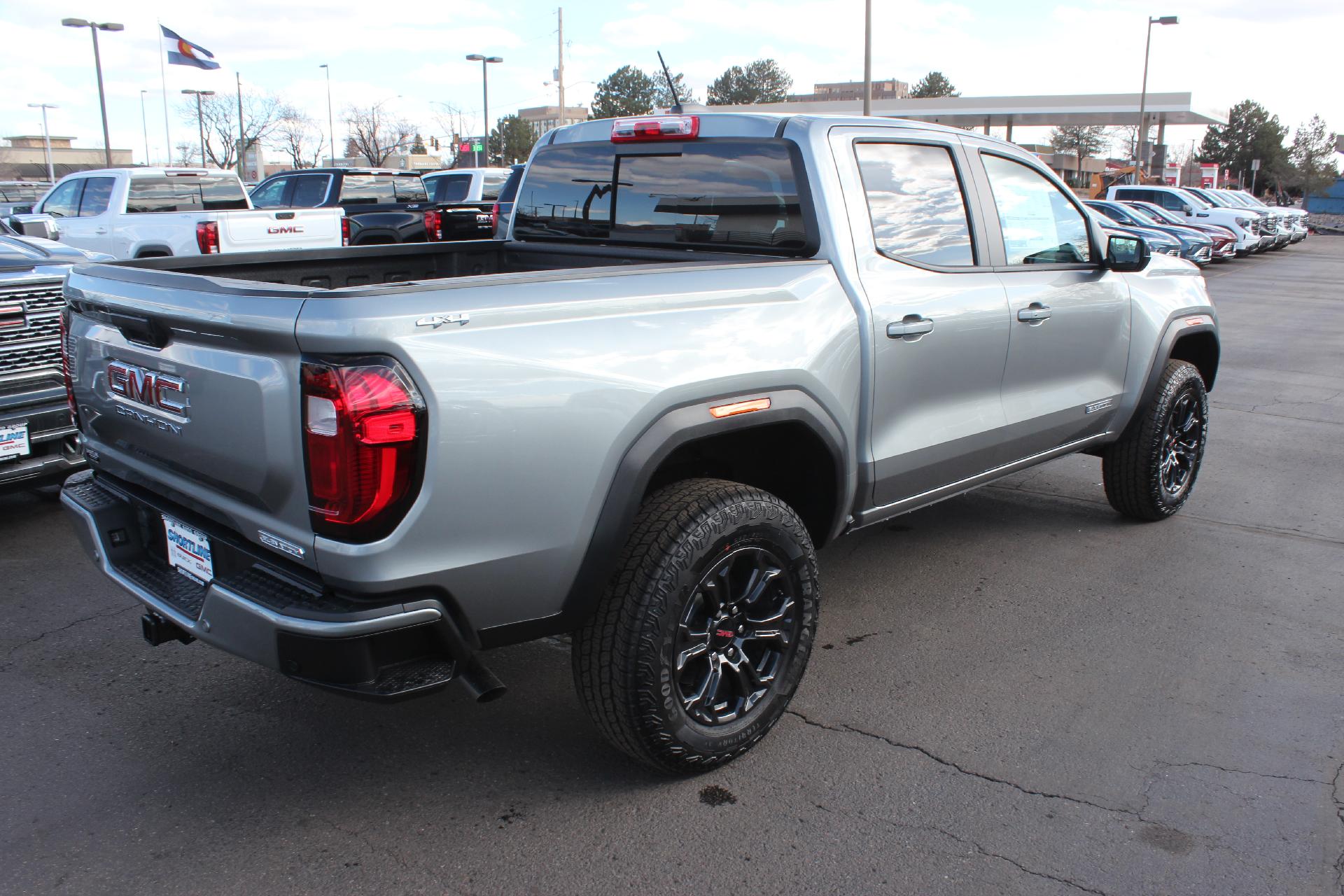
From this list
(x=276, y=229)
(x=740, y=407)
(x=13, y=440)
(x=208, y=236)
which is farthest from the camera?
(x=276, y=229)

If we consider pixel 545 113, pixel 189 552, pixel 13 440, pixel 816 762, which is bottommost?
pixel 816 762

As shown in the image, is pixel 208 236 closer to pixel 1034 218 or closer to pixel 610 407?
pixel 1034 218

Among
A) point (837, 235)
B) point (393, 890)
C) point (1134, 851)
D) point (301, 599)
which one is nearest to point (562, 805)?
point (393, 890)

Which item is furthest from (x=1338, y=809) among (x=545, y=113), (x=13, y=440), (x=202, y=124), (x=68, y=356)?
(x=545, y=113)

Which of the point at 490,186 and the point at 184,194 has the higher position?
the point at 490,186

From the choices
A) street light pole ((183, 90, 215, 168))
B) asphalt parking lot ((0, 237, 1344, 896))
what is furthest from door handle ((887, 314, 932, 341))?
street light pole ((183, 90, 215, 168))

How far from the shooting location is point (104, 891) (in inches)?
103

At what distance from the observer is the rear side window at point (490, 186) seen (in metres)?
19.7

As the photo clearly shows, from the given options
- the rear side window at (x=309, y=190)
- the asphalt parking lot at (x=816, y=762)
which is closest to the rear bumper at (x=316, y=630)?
the asphalt parking lot at (x=816, y=762)

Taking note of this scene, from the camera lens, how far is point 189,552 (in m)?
2.93

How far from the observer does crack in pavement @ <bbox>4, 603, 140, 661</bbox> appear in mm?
3986

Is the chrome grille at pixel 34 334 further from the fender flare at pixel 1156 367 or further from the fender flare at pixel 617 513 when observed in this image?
the fender flare at pixel 1156 367

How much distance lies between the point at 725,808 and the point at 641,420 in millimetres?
1130

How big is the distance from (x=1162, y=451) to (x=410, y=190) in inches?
603
